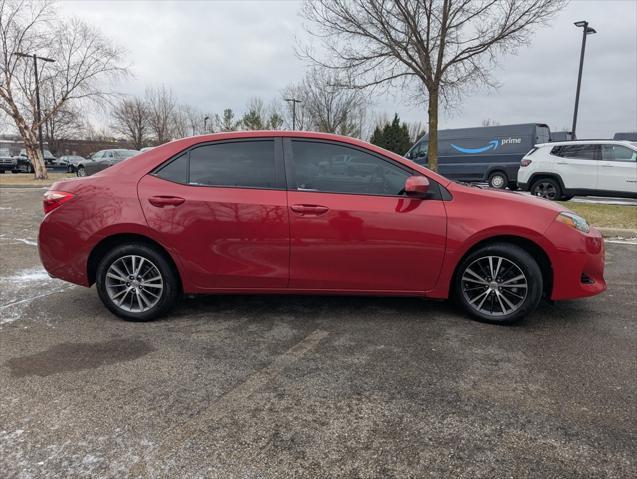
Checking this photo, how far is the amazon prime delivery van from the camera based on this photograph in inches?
625

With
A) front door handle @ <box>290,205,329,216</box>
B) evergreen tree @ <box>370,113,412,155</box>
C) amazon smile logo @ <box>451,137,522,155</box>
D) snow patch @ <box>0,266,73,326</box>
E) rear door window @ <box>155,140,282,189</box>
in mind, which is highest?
evergreen tree @ <box>370,113,412,155</box>

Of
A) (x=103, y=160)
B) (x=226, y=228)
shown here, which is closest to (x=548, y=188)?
(x=226, y=228)

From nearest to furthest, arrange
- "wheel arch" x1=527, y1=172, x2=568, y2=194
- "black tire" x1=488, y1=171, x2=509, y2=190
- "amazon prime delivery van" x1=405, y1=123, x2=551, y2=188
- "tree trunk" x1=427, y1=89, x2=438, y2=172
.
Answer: "wheel arch" x1=527, y1=172, x2=568, y2=194 → "tree trunk" x1=427, y1=89, x2=438, y2=172 → "amazon prime delivery van" x1=405, y1=123, x2=551, y2=188 → "black tire" x1=488, y1=171, x2=509, y2=190

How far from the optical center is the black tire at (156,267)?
3627 mm

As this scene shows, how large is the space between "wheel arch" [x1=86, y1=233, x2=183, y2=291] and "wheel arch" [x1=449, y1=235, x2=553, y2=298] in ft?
7.86

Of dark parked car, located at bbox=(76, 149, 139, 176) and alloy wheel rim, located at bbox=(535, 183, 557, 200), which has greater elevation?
dark parked car, located at bbox=(76, 149, 139, 176)

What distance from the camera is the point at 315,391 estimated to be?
103 inches

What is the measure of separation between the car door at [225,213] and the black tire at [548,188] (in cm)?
1029

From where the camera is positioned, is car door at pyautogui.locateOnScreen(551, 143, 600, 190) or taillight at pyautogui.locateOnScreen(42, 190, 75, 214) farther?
car door at pyautogui.locateOnScreen(551, 143, 600, 190)

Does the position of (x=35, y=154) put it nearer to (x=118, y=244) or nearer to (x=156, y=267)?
(x=118, y=244)

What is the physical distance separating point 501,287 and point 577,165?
9.65 m

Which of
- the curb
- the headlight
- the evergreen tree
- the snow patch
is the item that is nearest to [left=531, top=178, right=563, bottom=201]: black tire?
the curb

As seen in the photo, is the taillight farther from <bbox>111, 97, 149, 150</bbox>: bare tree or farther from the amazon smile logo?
<bbox>111, 97, 149, 150</bbox>: bare tree

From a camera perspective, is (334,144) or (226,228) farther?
(334,144)
